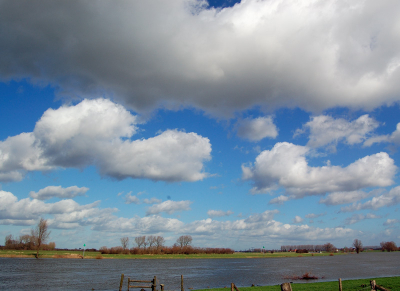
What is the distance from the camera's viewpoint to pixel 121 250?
168 metres

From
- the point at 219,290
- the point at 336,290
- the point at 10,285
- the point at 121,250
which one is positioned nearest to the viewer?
the point at 336,290

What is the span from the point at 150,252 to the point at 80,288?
144 meters

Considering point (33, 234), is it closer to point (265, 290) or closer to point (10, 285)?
point (10, 285)

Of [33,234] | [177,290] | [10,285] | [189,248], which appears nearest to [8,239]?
[33,234]

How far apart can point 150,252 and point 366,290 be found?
165887mm

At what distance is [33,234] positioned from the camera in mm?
132875

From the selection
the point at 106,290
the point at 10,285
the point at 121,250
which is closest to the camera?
the point at 106,290

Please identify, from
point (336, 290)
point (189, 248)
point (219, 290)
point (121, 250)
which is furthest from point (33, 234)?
point (336, 290)

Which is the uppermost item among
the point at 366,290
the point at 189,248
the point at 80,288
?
the point at 366,290

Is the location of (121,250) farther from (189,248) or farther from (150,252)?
(189,248)

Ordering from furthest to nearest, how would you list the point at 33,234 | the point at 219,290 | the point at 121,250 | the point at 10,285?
1. the point at 121,250
2. the point at 33,234
3. the point at 10,285
4. the point at 219,290

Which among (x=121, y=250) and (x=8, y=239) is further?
(x=8, y=239)

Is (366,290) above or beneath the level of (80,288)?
above

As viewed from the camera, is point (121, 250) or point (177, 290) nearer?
point (177, 290)
